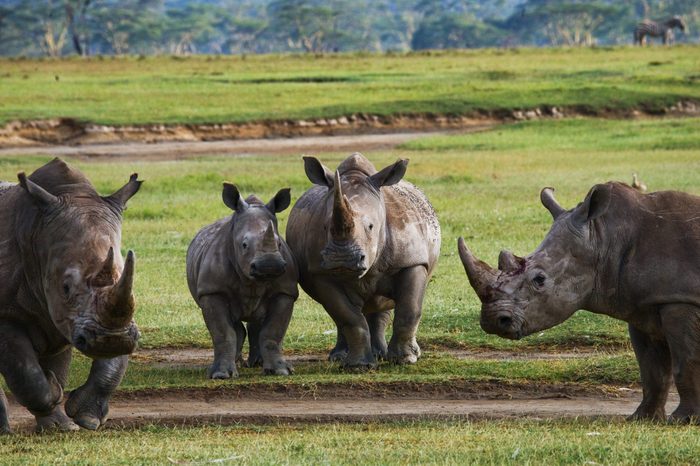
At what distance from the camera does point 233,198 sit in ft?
37.5

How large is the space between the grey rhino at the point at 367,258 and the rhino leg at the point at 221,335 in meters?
0.73

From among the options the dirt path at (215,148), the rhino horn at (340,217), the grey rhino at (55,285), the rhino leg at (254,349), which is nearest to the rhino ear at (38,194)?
the grey rhino at (55,285)

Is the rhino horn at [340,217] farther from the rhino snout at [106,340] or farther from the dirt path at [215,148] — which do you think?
the dirt path at [215,148]

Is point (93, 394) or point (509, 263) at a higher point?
point (509, 263)

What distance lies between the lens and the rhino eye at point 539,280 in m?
8.79

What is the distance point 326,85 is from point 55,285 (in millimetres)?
34590

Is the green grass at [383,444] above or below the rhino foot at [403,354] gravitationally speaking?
above

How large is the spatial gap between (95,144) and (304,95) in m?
7.97

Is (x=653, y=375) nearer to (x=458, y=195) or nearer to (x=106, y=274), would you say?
(x=106, y=274)

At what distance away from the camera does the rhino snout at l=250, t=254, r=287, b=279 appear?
10.6 meters

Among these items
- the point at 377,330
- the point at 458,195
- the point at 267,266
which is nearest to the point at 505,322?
the point at 267,266

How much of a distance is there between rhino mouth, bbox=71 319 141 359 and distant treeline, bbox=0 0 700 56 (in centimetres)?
8155

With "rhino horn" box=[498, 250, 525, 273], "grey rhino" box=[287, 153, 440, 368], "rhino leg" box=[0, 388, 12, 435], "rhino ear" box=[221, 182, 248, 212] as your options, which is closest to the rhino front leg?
"rhino leg" box=[0, 388, 12, 435]

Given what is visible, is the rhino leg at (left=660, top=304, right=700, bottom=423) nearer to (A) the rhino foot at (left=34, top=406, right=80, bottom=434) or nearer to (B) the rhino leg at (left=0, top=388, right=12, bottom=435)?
(A) the rhino foot at (left=34, top=406, right=80, bottom=434)
